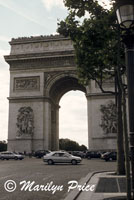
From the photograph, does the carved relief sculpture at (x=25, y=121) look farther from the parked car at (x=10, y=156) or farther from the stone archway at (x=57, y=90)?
the parked car at (x=10, y=156)

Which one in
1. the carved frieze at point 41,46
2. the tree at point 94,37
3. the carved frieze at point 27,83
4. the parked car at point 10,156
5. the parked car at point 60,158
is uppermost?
the carved frieze at point 41,46

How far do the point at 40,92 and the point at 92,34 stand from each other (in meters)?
29.6

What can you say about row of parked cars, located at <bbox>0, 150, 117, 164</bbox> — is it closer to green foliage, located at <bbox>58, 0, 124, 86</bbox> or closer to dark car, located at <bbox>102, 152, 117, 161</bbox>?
dark car, located at <bbox>102, 152, 117, 161</bbox>

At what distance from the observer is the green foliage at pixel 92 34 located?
45.8 ft

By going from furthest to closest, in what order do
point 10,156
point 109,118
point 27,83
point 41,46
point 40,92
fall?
1. point 41,46
2. point 27,83
3. point 40,92
4. point 109,118
5. point 10,156

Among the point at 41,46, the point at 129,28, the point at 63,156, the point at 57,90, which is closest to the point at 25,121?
the point at 57,90

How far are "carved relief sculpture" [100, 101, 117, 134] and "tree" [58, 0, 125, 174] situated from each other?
2291 centimetres

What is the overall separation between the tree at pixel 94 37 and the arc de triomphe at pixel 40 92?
23800 mm

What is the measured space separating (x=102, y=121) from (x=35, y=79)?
1240 centimetres

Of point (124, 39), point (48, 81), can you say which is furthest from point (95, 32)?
point (48, 81)

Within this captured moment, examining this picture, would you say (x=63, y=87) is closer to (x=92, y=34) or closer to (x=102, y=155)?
(x=102, y=155)

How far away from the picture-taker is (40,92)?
1710 inches

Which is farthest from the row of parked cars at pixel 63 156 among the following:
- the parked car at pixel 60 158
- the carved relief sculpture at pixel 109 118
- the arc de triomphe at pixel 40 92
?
the carved relief sculpture at pixel 109 118

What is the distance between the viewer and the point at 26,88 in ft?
145
